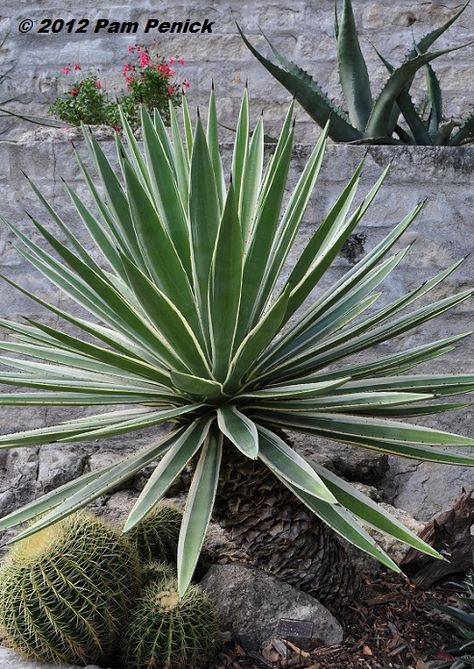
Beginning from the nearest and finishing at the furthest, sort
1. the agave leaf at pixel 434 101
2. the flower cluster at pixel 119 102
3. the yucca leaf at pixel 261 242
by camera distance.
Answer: the yucca leaf at pixel 261 242 → the agave leaf at pixel 434 101 → the flower cluster at pixel 119 102

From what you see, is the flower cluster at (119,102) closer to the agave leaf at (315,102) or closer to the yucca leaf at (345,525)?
the agave leaf at (315,102)

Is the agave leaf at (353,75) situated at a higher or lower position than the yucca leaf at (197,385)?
higher

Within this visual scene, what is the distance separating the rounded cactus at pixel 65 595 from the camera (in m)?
1.84

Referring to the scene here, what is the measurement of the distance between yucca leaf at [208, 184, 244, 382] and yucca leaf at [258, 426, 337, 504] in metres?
0.20

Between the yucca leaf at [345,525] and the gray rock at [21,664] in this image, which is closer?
the yucca leaf at [345,525]

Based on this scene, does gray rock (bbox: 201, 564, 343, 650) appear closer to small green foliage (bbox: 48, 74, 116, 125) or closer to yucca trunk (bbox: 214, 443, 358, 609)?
yucca trunk (bbox: 214, 443, 358, 609)

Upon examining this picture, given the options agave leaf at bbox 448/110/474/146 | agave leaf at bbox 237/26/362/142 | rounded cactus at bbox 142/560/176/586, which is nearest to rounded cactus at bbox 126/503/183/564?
rounded cactus at bbox 142/560/176/586

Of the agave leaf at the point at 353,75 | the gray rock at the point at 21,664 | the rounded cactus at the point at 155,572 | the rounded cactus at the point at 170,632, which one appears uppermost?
the agave leaf at the point at 353,75

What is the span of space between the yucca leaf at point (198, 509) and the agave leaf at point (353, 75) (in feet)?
5.98

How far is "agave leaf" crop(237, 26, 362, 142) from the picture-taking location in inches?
117

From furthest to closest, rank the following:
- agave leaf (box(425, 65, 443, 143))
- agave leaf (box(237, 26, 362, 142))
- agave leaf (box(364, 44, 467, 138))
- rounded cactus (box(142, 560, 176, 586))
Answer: agave leaf (box(425, 65, 443, 143)), agave leaf (box(237, 26, 362, 142)), agave leaf (box(364, 44, 467, 138)), rounded cactus (box(142, 560, 176, 586))

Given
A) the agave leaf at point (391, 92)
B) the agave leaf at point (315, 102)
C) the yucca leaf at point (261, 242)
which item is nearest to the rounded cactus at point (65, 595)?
the yucca leaf at point (261, 242)

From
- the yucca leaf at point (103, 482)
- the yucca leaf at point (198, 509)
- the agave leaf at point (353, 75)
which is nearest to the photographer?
the yucca leaf at point (198, 509)

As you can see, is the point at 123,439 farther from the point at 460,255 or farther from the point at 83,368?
the point at 460,255
